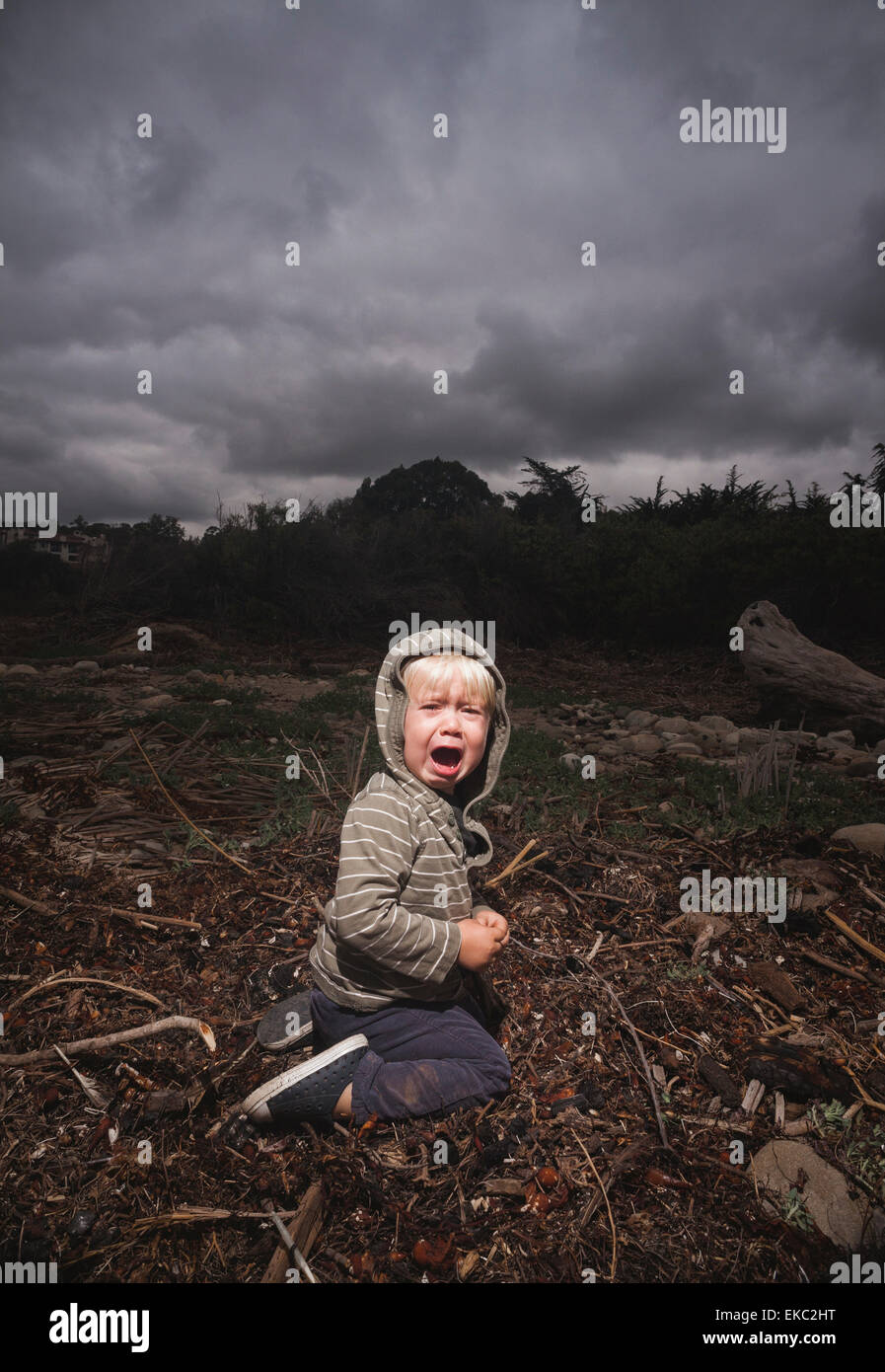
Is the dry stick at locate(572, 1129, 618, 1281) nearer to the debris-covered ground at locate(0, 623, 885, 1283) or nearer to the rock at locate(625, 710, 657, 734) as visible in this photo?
the debris-covered ground at locate(0, 623, 885, 1283)

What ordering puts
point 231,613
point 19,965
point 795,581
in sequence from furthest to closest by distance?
point 231,613 < point 795,581 < point 19,965

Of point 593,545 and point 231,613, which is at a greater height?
point 593,545

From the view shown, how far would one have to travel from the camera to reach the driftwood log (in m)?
7.56

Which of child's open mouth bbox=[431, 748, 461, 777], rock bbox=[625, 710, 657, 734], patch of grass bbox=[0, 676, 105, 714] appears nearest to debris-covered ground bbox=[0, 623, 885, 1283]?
child's open mouth bbox=[431, 748, 461, 777]

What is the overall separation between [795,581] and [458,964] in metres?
12.3

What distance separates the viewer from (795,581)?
12375mm

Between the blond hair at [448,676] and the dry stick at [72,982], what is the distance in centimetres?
146

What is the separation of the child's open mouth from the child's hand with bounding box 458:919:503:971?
0.47 meters

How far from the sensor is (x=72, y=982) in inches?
101

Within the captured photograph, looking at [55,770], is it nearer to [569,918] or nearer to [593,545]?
Result: [569,918]

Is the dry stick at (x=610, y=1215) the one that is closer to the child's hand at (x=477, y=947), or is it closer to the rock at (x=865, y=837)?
the child's hand at (x=477, y=947)

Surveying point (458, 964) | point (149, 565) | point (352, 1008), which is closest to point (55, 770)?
point (352, 1008)

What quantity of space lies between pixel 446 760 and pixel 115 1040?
Result: 1.41 meters

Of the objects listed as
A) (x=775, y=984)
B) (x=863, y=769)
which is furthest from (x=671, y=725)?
(x=775, y=984)
